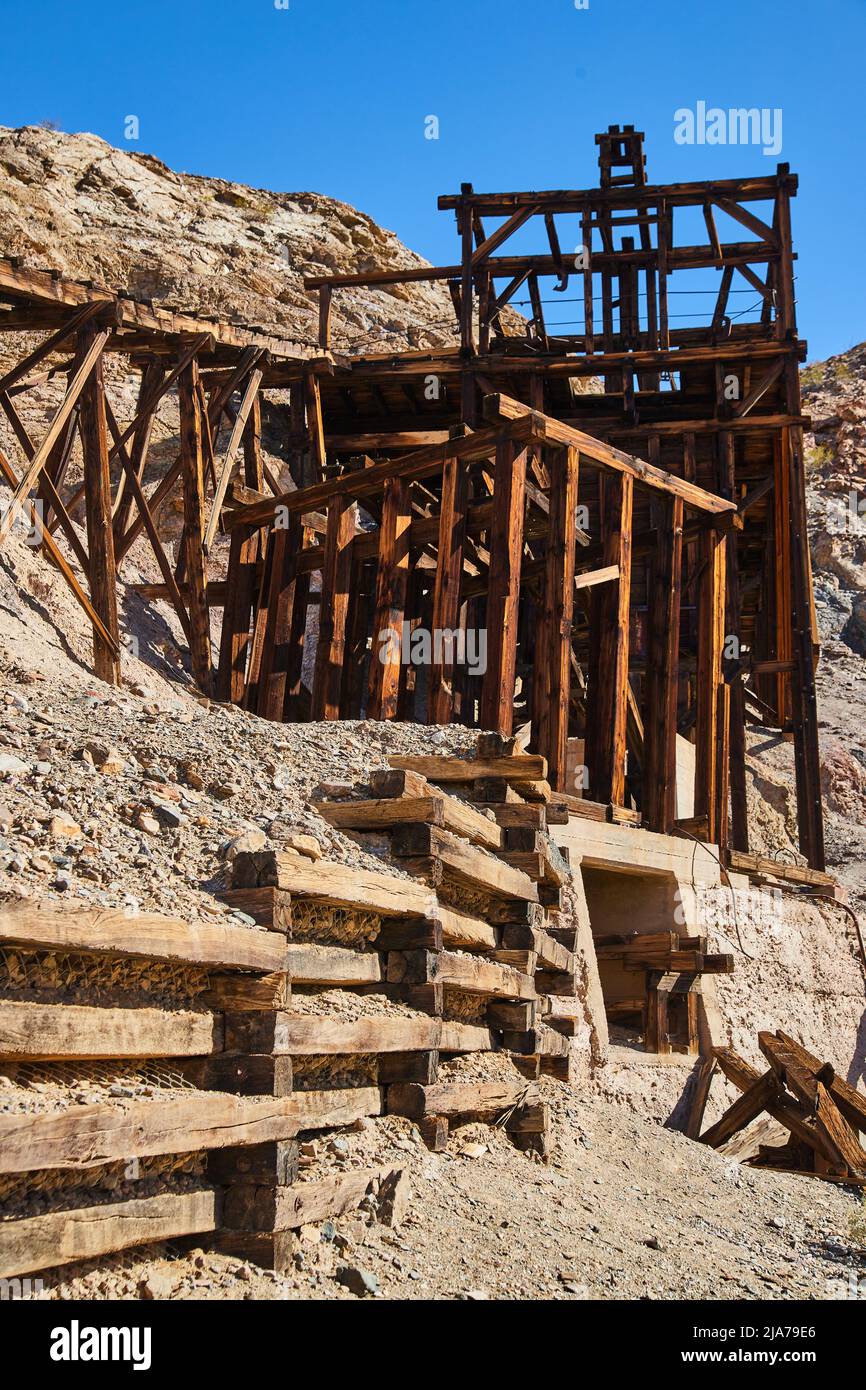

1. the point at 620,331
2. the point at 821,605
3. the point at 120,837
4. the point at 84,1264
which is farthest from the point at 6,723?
the point at 821,605

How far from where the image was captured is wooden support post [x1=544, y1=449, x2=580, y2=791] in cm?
1151

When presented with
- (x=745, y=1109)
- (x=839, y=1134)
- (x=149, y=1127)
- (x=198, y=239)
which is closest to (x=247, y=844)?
(x=149, y=1127)

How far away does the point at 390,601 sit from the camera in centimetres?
1241

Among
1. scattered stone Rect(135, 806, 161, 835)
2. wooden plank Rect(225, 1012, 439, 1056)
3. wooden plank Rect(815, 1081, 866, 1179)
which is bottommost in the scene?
wooden plank Rect(815, 1081, 866, 1179)

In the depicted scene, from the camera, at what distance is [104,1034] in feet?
14.1

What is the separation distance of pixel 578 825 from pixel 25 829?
20.4 ft

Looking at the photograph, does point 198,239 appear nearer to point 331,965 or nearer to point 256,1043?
point 331,965

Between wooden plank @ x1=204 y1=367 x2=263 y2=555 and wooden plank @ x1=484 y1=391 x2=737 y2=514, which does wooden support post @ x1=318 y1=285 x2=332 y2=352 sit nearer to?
wooden plank @ x1=204 y1=367 x2=263 y2=555

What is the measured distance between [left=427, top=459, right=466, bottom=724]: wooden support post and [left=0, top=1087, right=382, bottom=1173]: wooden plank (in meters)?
6.48

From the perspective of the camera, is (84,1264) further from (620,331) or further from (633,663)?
(620,331)

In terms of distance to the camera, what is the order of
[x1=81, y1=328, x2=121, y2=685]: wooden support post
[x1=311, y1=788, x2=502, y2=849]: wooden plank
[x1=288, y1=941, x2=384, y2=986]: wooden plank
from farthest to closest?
[x1=81, y1=328, x2=121, y2=685]: wooden support post → [x1=311, y1=788, x2=502, y2=849]: wooden plank → [x1=288, y1=941, x2=384, y2=986]: wooden plank

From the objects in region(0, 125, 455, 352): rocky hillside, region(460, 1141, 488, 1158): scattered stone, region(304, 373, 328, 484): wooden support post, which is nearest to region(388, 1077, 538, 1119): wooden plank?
region(460, 1141, 488, 1158): scattered stone

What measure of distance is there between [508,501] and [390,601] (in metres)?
1.55

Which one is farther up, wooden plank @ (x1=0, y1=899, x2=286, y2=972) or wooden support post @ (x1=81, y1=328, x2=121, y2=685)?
wooden support post @ (x1=81, y1=328, x2=121, y2=685)
